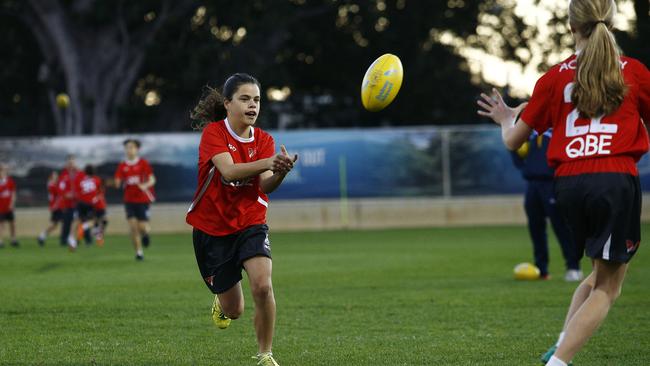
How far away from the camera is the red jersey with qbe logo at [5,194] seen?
85.4 ft

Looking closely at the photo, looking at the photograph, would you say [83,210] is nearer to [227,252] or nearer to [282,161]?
[227,252]

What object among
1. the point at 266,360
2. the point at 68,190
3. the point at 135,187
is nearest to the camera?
the point at 266,360

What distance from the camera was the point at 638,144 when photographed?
5.82m

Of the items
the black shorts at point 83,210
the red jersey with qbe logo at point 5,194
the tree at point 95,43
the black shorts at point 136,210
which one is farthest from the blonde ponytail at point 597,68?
the tree at point 95,43

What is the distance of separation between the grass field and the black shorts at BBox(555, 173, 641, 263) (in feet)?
6.56

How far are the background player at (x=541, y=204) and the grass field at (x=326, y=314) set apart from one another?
69 centimetres

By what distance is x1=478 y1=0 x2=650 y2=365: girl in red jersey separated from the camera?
5.69 metres

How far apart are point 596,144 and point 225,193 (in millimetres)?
2637

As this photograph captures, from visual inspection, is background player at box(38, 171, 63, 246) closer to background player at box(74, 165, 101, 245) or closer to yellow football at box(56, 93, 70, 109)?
background player at box(74, 165, 101, 245)

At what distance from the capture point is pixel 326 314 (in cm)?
1070

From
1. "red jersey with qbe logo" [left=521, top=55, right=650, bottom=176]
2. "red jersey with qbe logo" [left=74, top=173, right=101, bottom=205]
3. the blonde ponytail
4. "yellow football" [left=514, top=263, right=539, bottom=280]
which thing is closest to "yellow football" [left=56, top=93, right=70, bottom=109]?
"red jersey with qbe logo" [left=74, top=173, right=101, bottom=205]

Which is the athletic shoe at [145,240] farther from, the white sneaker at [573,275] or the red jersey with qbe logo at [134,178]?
the white sneaker at [573,275]

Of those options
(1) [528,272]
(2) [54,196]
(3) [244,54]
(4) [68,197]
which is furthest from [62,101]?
(1) [528,272]

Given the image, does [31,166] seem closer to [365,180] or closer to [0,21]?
[365,180]
